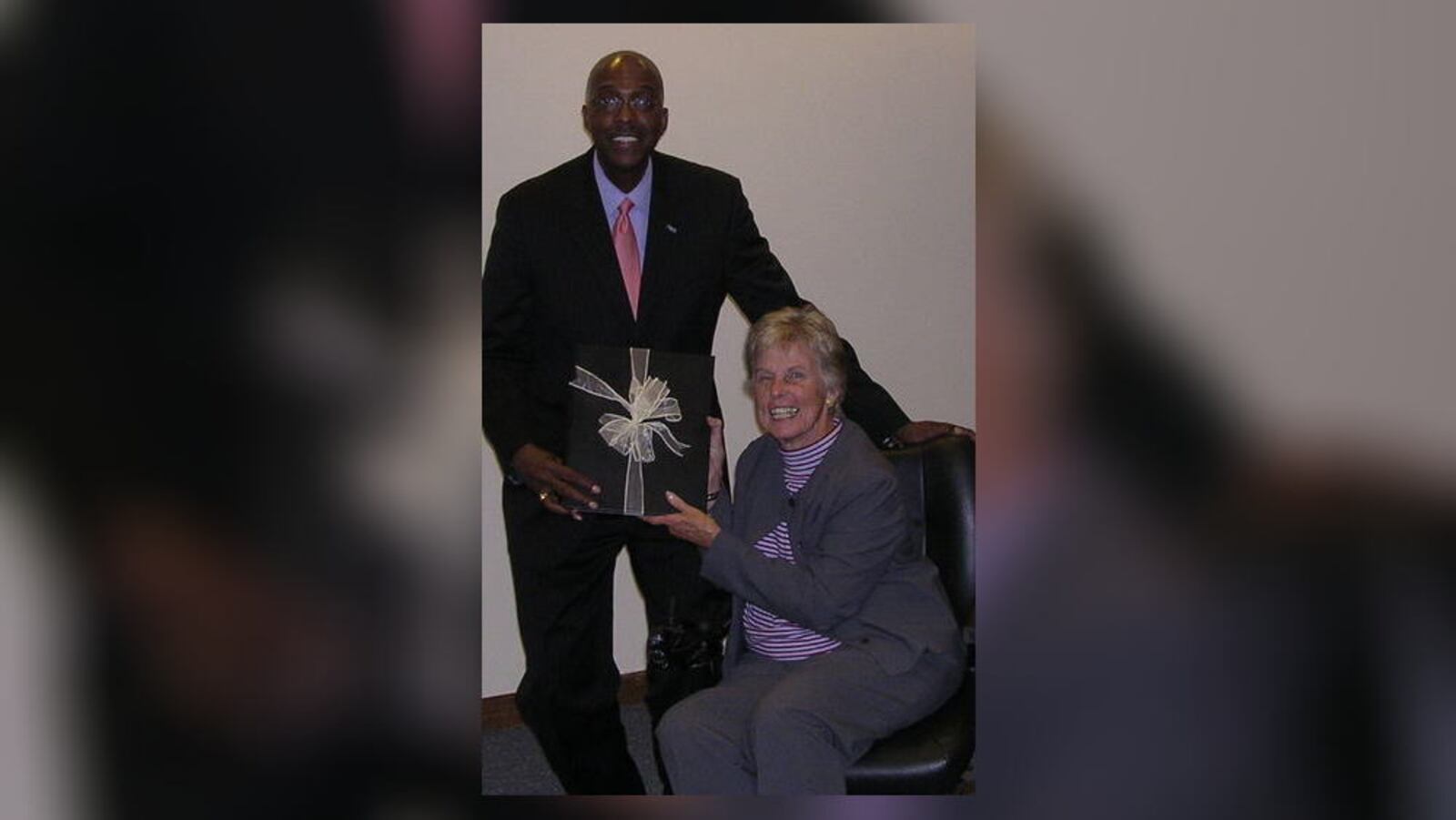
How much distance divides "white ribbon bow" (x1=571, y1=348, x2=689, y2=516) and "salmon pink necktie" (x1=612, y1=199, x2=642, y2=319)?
20 cm

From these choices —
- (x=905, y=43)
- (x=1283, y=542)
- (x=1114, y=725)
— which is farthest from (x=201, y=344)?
(x=1283, y=542)

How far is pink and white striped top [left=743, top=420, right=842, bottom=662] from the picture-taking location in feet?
10.8

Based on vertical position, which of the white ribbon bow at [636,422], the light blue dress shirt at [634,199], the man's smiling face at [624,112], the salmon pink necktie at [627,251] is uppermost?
the man's smiling face at [624,112]

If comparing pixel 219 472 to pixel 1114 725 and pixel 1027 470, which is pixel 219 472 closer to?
pixel 1027 470

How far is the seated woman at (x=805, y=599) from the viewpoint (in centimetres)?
323

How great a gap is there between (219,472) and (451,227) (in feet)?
2.25

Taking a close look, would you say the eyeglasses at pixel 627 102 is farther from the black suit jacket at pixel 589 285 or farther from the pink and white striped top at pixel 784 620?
the pink and white striped top at pixel 784 620

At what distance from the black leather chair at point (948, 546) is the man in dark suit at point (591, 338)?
54 mm

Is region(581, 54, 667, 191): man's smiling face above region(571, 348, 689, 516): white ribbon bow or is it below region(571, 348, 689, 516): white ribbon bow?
above

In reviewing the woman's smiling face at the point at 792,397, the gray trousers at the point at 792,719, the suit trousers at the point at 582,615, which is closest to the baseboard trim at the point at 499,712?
the suit trousers at the point at 582,615

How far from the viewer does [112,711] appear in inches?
135

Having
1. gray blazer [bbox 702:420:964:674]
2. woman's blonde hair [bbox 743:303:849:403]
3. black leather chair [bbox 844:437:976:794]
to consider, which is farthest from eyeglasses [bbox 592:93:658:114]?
black leather chair [bbox 844:437:976:794]

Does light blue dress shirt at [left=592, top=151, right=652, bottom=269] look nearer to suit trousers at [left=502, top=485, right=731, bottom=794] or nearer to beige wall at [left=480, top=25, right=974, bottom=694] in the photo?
beige wall at [left=480, top=25, right=974, bottom=694]

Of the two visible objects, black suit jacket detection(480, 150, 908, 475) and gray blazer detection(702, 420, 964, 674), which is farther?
black suit jacket detection(480, 150, 908, 475)
